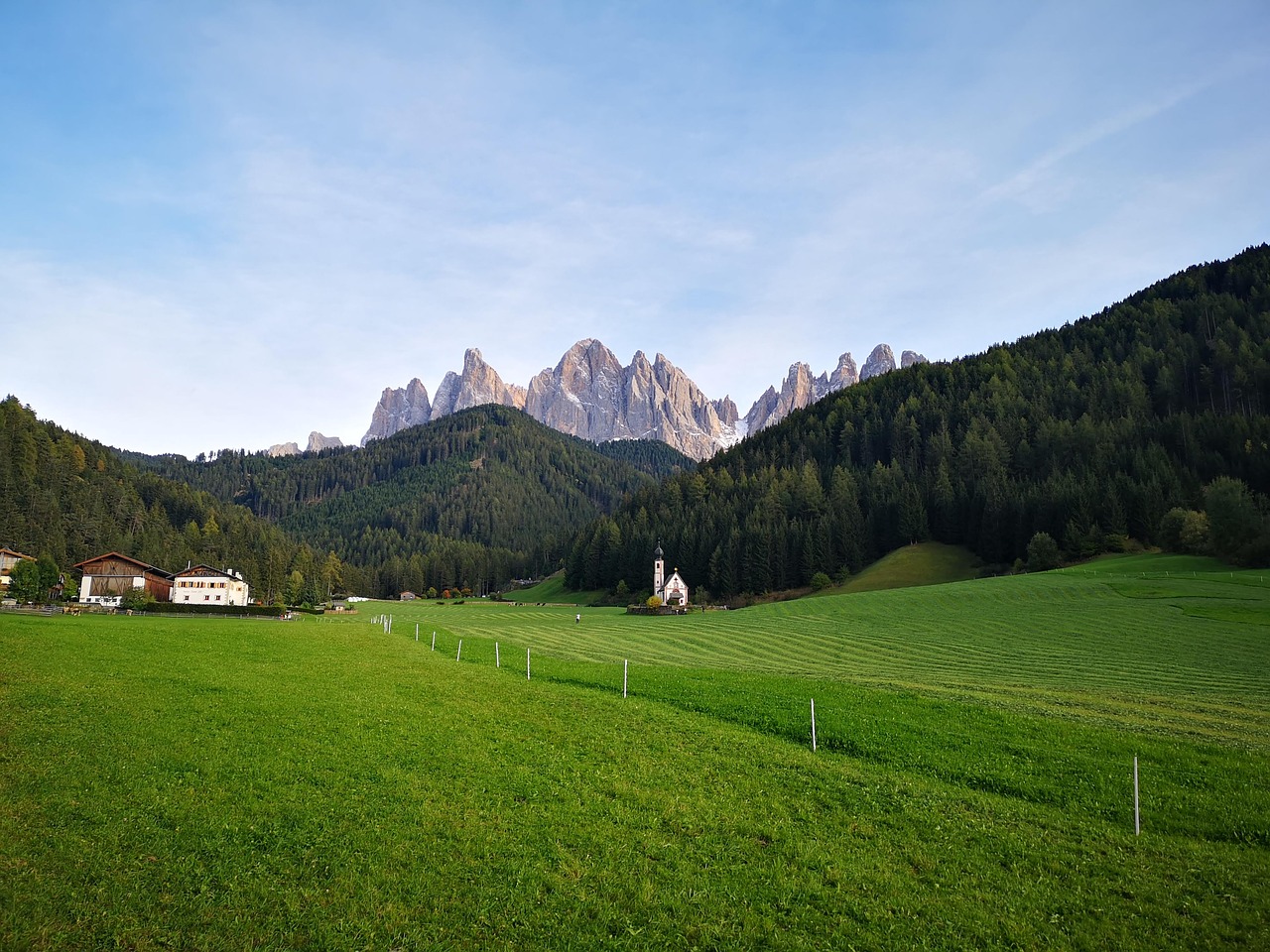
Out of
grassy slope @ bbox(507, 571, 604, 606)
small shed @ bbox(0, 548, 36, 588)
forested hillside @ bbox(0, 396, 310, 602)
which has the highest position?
forested hillside @ bbox(0, 396, 310, 602)

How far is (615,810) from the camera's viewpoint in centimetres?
1291

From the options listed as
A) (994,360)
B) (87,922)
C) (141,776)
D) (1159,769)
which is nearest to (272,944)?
(87,922)

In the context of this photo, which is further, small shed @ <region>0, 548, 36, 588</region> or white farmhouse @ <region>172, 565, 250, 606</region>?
white farmhouse @ <region>172, 565, 250, 606</region>

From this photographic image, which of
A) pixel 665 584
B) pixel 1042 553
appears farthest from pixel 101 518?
pixel 1042 553

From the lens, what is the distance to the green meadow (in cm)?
903

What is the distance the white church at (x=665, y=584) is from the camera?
112m

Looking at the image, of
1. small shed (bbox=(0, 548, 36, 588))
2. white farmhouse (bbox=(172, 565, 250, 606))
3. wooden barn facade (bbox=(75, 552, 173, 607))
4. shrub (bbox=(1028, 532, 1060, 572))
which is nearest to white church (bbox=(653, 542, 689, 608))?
shrub (bbox=(1028, 532, 1060, 572))

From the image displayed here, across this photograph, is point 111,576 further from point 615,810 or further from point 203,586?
point 615,810

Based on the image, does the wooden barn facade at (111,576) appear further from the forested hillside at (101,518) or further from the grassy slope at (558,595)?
the grassy slope at (558,595)

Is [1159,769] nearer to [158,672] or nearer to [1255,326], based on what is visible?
[158,672]

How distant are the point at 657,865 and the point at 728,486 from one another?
141 m

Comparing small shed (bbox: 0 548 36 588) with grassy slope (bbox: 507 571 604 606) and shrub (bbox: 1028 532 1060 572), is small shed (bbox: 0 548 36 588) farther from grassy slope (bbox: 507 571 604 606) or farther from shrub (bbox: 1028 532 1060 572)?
shrub (bbox: 1028 532 1060 572)

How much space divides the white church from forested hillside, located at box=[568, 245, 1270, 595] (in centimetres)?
514

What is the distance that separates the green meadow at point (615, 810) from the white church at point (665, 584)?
84.6 metres
